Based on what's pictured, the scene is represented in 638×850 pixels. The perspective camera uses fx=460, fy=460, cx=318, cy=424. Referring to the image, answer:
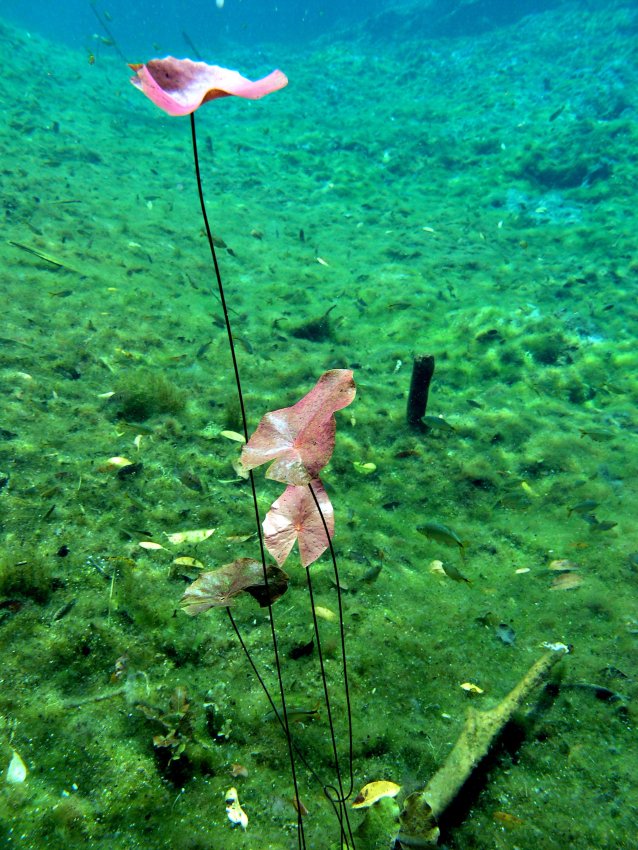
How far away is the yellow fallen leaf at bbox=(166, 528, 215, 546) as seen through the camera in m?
3.03

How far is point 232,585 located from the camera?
147 centimetres

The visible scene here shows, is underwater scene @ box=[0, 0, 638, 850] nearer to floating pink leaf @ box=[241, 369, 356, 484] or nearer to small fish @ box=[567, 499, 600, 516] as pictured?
floating pink leaf @ box=[241, 369, 356, 484]

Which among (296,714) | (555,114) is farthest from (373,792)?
(555,114)

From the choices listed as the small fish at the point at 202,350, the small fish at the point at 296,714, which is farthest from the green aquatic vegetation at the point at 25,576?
the small fish at the point at 202,350

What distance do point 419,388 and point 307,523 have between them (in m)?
3.45

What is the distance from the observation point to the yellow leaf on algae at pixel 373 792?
193cm

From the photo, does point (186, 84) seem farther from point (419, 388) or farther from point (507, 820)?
point (419, 388)

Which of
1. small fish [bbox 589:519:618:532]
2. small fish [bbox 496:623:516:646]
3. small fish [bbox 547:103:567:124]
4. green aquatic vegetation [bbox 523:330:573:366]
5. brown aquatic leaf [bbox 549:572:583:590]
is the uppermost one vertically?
small fish [bbox 547:103:567:124]

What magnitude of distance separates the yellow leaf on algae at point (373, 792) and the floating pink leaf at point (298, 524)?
4.19 feet

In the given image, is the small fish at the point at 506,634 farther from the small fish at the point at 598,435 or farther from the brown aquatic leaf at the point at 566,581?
the small fish at the point at 598,435

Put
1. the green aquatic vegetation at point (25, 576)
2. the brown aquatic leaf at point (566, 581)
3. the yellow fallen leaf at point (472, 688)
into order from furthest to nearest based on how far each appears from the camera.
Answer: the brown aquatic leaf at point (566, 581) < the yellow fallen leaf at point (472, 688) < the green aquatic vegetation at point (25, 576)

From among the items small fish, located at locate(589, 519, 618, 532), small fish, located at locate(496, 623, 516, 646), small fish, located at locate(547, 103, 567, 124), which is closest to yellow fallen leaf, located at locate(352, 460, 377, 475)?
small fish, located at locate(496, 623, 516, 646)

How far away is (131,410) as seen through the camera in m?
4.21

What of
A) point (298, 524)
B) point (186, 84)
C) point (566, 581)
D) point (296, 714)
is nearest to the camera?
point (186, 84)
